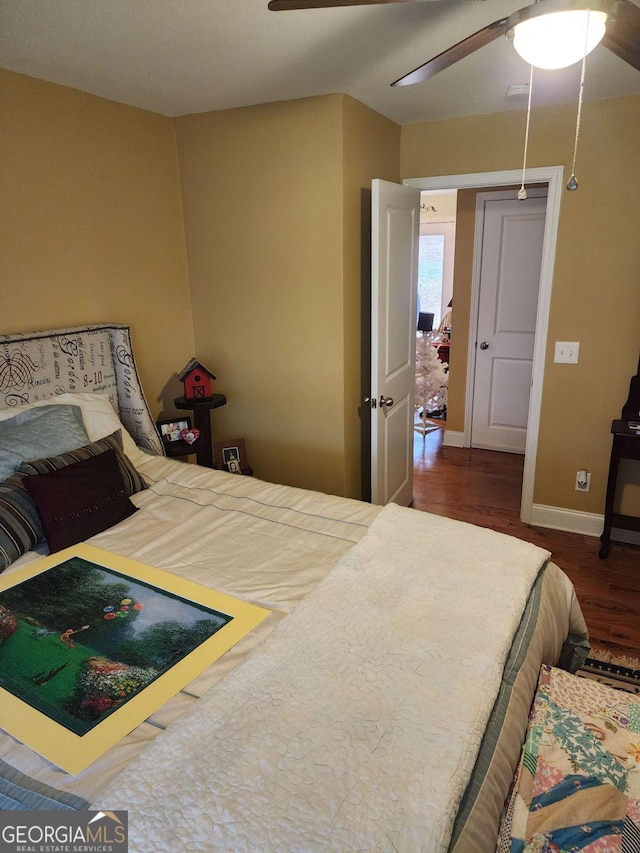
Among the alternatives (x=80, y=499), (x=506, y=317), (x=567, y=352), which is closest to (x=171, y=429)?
(x=80, y=499)

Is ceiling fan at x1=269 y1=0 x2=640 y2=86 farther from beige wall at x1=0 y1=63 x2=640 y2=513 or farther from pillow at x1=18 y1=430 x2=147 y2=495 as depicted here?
pillow at x1=18 y1=430 x2=147 y2=495

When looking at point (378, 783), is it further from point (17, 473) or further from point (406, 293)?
point (406, 293)

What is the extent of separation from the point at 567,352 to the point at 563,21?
2.13 m

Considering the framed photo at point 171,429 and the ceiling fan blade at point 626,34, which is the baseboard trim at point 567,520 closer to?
the framed photo at point 171,429

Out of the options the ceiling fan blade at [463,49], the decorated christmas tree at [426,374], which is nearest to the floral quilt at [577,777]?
the ceiling fan blade at [463,49]

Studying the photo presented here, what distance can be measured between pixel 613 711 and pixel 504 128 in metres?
2.84

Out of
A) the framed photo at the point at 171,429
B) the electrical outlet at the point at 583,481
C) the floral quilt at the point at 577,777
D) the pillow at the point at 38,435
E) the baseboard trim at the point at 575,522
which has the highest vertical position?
the pillow at the point at 38,435

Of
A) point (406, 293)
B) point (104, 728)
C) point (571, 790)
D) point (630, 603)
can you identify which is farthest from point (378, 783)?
point (406, 293)

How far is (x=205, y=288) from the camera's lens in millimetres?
3236

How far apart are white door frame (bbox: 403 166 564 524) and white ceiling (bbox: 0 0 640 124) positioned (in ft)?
1.12

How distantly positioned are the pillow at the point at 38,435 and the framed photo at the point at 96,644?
1.39ft

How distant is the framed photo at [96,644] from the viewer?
3.94ft

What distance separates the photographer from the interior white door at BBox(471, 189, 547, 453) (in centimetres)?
424

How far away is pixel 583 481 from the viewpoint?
10.6 feet
